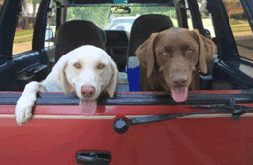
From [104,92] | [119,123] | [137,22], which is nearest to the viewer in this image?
[119,123]

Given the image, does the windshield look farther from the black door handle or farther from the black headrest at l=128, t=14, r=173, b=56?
the black door handle

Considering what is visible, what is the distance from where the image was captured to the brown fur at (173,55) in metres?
2.15

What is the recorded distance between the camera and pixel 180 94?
1.83 metres

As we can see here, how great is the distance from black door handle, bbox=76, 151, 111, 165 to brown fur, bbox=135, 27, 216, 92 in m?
0.67

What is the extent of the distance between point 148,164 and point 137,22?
8.64 feet

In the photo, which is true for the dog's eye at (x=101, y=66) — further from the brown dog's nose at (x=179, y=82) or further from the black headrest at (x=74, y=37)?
the black headrest at (x=74, y=37)

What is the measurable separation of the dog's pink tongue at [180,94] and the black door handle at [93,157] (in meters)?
0.51

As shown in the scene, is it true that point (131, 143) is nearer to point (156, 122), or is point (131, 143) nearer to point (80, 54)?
point (156, 122)

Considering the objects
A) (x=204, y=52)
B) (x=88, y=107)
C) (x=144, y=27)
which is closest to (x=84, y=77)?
(x=88, y=107)

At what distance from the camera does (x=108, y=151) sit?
1.74m

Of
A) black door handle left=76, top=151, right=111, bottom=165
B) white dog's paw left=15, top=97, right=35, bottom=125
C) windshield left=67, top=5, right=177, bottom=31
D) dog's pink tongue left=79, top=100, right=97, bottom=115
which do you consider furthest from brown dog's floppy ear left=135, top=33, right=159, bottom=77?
windshield left=67, top=5, right=177, bottom=31

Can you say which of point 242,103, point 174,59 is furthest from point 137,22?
point 242,103

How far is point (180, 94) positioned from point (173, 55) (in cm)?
51

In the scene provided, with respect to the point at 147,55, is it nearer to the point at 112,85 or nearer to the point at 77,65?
the point at 112,85
